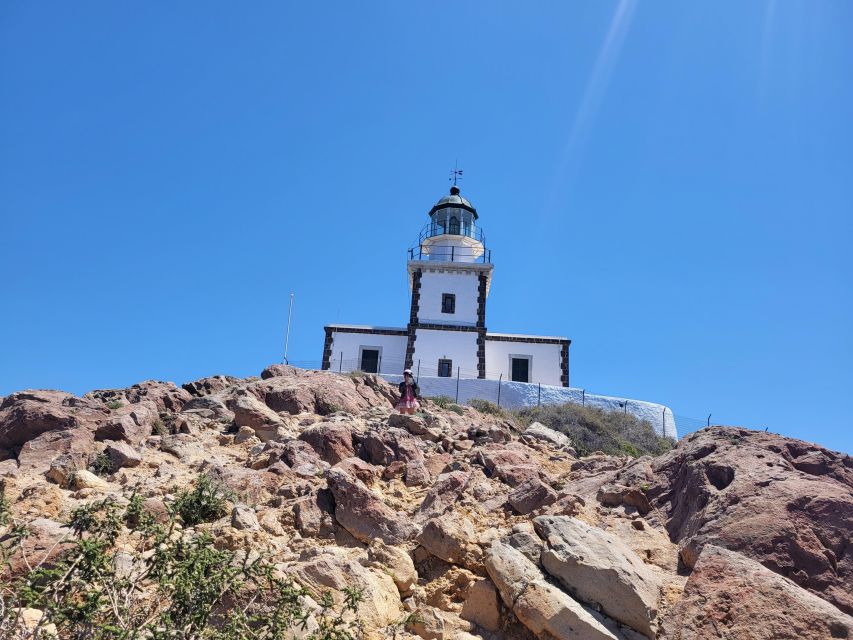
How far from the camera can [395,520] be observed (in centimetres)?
681

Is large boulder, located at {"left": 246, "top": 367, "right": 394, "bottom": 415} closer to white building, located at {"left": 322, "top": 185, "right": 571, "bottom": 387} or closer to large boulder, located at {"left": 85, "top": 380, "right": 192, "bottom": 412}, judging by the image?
large boulder, located at {"left": 85, "top": 380, "right": 192, "bottom": 412}

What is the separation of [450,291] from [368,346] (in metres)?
4.82

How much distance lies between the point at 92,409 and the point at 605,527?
7746 millimetres

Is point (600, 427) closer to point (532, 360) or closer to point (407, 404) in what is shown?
point (532, 360)

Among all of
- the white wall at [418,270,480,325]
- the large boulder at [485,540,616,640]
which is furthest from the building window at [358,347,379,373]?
the large boulder at [485,540,616,640]

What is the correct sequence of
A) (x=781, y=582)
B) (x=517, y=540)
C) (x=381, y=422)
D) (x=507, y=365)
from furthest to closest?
(x=507, y=365) → (x=381, y=422) → (x=517, y=540) → (x=781, y=582)

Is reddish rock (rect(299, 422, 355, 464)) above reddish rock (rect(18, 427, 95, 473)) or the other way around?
above

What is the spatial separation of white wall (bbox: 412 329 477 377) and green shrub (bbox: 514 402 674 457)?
5.16m

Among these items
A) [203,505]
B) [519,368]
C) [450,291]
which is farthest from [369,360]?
[203,505]

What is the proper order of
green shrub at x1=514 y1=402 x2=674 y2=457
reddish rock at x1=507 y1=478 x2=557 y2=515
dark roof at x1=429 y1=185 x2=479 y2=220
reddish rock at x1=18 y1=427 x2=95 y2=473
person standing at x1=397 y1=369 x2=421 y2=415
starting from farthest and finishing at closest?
dark roof at x1=429 y1=185 x2=479 y2=220 → green shrub at x1=514 y1=402 x2=674 y2=457 → person standing at x1=397 y1=369 x2=421 y2=415 → reddish rock at x1=18 y1=427 x2=95 y2=473 → reddish rock at x1=507 y1=478 x2=557 y2=515

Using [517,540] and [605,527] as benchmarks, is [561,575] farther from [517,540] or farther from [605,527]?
[605,527]

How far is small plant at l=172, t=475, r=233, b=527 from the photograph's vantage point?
6.69m

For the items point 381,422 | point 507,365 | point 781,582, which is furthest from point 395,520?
point 507,365

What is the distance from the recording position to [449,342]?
1208 inches
